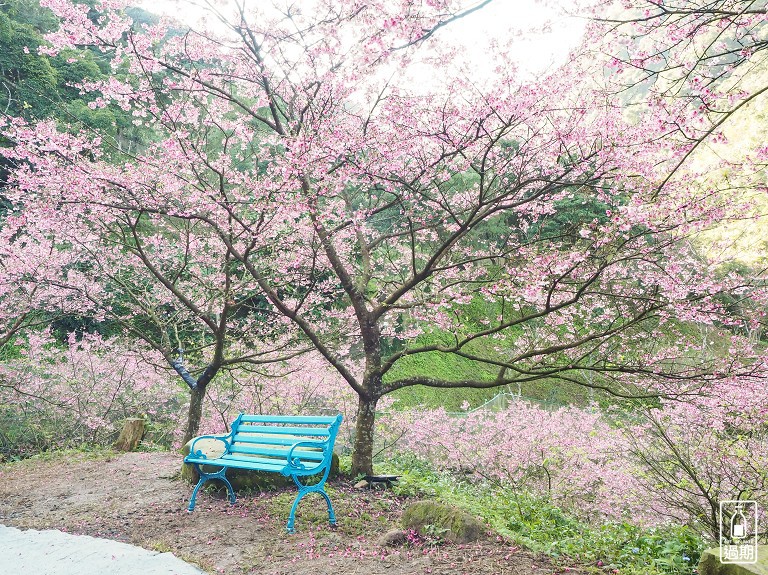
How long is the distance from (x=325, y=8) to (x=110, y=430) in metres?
8.32

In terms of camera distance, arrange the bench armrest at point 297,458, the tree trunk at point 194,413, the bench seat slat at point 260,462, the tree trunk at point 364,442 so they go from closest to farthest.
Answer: the bench armrest at point 297,458, the bench seat slat at point 260,462, the tree trunk at point 364,442, the tree trunk at point 194,413

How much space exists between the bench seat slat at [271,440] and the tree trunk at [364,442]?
4.48 feet

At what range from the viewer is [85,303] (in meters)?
10.3

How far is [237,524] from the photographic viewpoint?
4.71m

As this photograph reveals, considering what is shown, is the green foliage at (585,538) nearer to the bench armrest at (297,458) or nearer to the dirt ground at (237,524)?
the dirt ground at (237,524)

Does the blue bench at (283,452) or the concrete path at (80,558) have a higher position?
the blue bench at (283,452)

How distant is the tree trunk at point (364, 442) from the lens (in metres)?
6.17

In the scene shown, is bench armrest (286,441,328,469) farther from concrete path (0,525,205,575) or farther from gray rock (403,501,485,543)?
concrete path (0,525,205,575)

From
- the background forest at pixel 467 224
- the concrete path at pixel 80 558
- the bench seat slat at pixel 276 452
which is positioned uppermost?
the background forest at pixel 467 224

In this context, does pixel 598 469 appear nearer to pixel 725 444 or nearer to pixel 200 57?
pixel 725 444

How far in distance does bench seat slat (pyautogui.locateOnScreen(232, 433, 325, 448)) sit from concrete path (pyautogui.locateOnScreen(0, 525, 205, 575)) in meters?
1.33

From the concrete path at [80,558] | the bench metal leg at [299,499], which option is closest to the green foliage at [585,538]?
the bench metal leg at [299,499]

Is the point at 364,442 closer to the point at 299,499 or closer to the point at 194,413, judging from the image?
the point at 299,499

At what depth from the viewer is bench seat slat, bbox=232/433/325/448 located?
4734 mm
